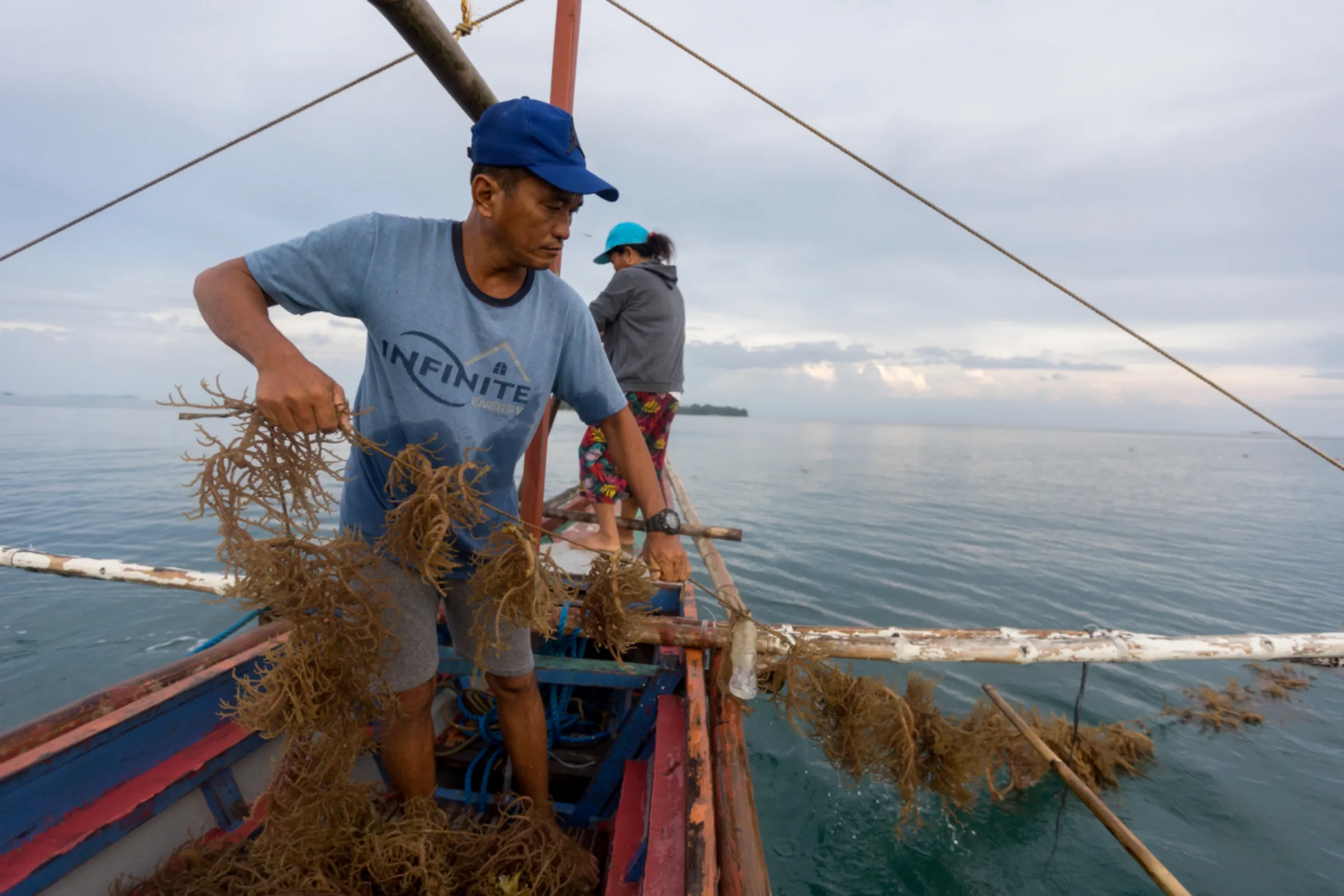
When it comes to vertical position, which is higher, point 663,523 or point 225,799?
point 663,523

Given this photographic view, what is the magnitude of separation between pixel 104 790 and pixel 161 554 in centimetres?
1227

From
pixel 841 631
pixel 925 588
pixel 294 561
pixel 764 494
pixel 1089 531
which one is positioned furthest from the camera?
pixel 764 494

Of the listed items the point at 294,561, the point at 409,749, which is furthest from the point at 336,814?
the point at 294,561

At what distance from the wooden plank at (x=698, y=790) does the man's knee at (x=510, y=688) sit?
688 mm

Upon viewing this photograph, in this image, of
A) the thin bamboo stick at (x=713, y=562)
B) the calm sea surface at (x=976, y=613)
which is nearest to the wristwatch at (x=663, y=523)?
the thin bamboo stick at (x=713, y=562)

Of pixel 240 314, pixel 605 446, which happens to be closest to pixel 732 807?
pixel 240 314

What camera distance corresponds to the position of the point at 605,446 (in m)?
4.80

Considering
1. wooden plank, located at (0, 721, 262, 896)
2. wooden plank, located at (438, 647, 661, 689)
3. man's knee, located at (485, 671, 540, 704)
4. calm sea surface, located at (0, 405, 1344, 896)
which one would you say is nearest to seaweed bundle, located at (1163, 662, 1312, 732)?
calm sea surface, located at (0, 405, 1344, 896)

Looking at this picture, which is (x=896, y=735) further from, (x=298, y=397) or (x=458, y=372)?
(x=298, y=397)

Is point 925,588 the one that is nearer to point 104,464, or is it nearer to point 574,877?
point 574,877

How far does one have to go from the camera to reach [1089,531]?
58.2 feet

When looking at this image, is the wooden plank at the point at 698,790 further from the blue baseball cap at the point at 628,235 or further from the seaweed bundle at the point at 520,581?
the blue baseball cap at the point at 628,235

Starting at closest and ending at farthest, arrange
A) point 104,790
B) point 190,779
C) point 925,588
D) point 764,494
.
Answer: point 104,790 < point 190,779 < point 925,588 < point 764,494

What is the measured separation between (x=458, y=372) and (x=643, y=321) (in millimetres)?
2899
